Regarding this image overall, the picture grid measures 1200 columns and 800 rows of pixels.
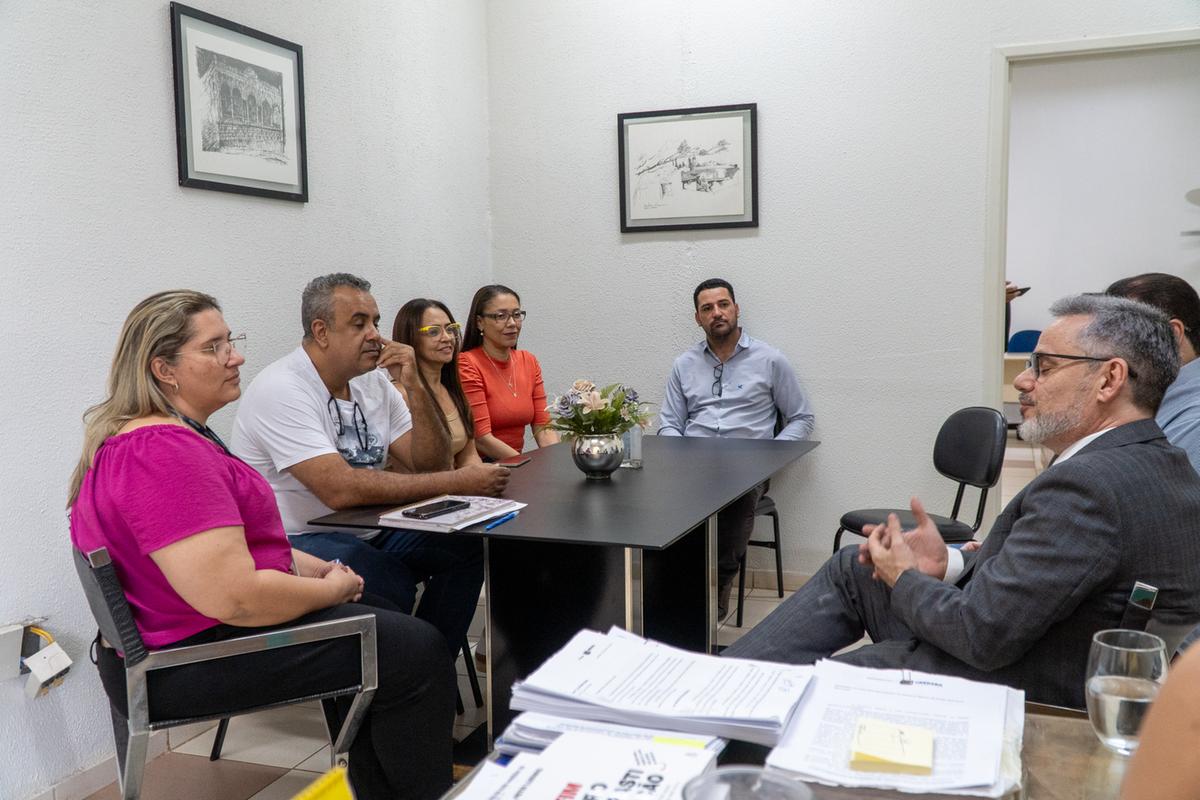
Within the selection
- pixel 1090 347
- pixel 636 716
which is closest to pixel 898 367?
pixel 1090 347

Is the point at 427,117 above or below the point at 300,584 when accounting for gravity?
above

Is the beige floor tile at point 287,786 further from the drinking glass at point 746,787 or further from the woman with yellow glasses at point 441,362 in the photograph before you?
the drinking glass at point 746,787

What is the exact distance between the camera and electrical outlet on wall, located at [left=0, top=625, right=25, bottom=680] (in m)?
2.28

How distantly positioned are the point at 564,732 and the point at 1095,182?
813 cm

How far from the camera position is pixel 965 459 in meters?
3.70

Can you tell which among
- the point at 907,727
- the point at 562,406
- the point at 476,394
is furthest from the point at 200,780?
the point at 907,727

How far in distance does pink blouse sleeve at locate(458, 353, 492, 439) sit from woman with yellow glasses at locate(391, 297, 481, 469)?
1.05ft

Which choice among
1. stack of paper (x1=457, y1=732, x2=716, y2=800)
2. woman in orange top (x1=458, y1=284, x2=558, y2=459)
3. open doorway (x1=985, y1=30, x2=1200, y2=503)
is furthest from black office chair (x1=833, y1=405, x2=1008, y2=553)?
open doorway (x1=985, y1=30, x2=1200, y2=503)

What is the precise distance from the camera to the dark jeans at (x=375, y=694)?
1828 mm

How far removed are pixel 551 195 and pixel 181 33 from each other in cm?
210

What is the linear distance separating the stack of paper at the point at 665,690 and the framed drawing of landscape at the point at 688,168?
3.42 meters

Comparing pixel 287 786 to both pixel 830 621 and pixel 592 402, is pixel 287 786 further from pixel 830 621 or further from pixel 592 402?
pixel 830 621

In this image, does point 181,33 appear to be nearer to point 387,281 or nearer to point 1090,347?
point 387,281

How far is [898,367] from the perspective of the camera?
423cm
